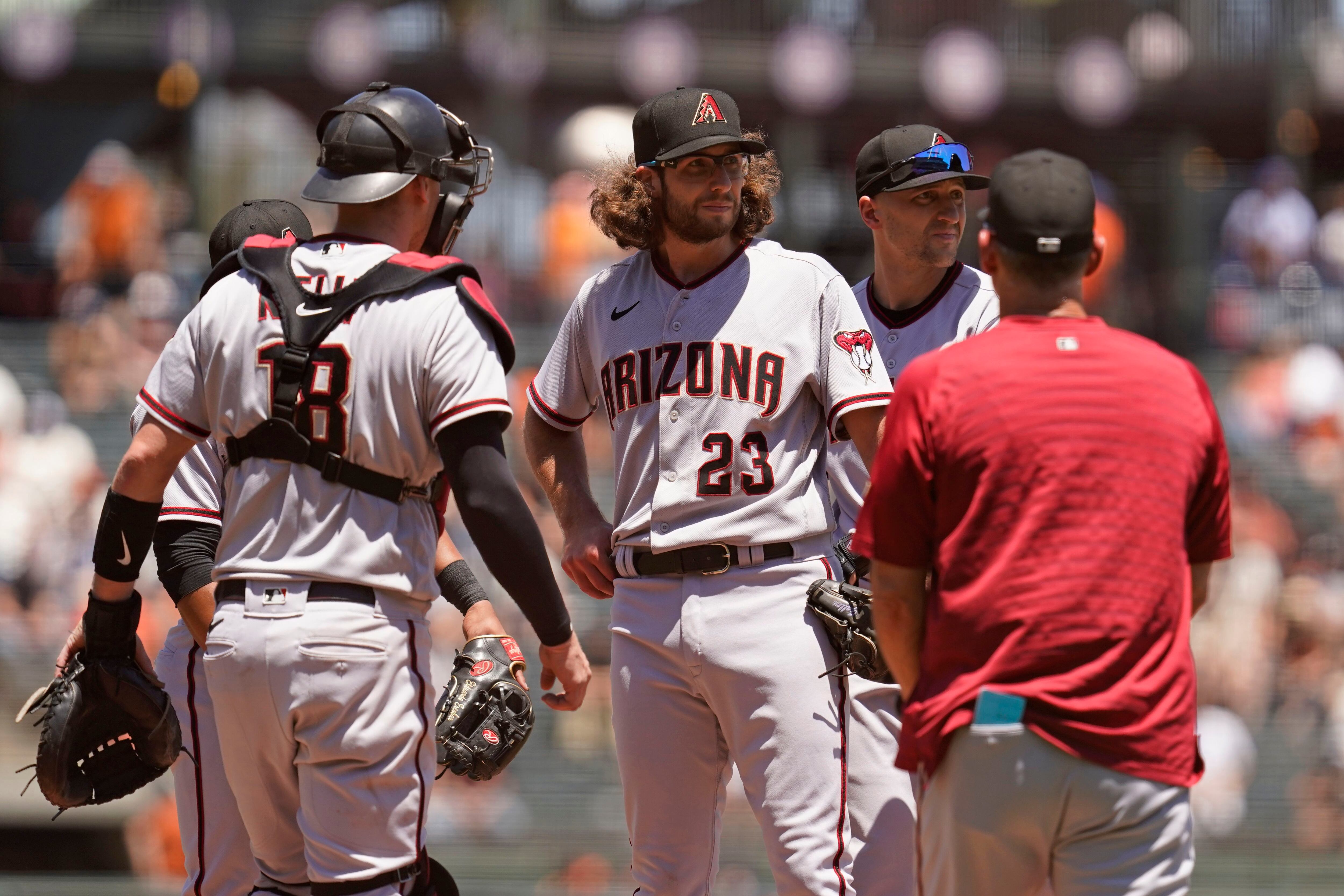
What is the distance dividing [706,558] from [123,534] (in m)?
1.34

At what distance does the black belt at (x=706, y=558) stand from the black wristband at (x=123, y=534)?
1.19 meters

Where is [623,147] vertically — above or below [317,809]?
above

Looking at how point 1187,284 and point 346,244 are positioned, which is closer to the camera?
point 346,244

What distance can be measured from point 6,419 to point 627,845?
492cm

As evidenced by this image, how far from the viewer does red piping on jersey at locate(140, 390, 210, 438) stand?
347 cm

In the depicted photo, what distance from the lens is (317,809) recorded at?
326cm

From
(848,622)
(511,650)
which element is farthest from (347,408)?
(848,622)

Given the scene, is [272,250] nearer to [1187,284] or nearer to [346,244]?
[346,244]

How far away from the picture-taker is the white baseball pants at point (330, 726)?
3252 millimetres

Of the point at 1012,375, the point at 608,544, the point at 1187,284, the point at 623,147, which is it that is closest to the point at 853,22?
the point at 623,147

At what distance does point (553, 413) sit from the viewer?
4.35 meters

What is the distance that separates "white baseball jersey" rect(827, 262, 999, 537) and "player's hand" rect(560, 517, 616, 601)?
0.71 metres

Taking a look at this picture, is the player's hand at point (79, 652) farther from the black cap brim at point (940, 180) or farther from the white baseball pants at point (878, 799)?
the black cap brim at point (940, 180)

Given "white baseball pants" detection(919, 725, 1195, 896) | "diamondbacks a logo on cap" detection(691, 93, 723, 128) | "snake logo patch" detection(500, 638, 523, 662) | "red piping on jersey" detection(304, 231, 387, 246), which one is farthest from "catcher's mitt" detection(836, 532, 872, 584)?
"red piping on jersey" detection(304, 231, 387, 246)
